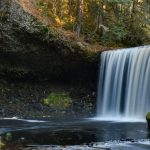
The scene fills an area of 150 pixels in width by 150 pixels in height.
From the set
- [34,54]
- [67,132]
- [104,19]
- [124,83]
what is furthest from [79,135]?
[104,19]

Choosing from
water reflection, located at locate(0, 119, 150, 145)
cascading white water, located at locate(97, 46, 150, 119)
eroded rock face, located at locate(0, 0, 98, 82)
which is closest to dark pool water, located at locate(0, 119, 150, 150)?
water reflection, located at locate(0, 119, 150, 145)

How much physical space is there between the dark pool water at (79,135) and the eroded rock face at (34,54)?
4.53 meters

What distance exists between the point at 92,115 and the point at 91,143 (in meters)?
9.08

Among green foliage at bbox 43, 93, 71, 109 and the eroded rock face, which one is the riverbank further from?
the eroded rock face

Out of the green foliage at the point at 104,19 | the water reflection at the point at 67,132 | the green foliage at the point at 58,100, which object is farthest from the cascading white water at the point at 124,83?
the green foliage at the point at 104,19

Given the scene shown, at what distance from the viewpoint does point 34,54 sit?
66.2ft

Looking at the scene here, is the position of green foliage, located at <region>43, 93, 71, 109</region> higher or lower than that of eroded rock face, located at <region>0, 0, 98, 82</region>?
lower

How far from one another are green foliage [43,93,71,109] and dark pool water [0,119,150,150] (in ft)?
12.8

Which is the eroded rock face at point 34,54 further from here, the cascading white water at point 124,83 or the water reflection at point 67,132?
the water reflection at point 67,132

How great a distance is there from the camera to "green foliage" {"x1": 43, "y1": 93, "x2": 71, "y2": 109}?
20.5 meters

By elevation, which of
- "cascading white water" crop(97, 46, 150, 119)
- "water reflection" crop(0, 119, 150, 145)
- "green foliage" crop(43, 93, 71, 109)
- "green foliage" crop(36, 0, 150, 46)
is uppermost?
"green foliage" crop(36, 0, 150, 46)

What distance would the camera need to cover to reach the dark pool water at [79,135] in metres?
10.9

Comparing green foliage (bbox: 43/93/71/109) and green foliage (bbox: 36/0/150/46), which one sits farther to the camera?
green foliage (bbox: 36/0/150/46)

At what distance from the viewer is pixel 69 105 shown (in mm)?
20734
